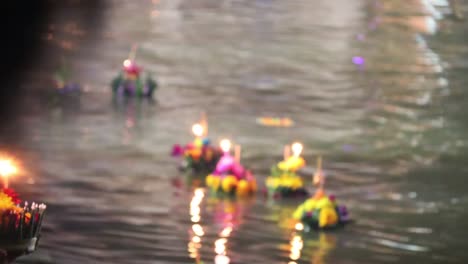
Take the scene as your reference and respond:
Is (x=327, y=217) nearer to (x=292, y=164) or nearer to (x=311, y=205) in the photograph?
(x=311, y=205)

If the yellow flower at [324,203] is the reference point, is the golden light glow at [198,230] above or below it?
below

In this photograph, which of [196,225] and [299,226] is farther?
[299,226]

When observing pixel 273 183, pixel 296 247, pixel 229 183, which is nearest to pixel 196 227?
pixel 296 247

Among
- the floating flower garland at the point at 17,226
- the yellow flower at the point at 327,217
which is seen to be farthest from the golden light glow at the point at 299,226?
the floating flower garland at the point at 17,226

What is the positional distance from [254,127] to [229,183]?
20.1ft

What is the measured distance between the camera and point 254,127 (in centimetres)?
2150

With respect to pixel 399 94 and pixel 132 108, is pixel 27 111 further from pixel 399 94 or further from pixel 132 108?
pixel 399 94

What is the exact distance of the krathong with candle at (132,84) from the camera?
76.1 feet

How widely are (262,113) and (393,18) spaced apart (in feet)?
36.3

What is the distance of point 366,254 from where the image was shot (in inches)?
486

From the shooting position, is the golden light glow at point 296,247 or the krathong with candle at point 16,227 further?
the golden light glow at point 296,247

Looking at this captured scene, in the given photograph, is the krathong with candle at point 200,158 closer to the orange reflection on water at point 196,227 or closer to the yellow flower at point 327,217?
the orange reflection on water at point 196,227

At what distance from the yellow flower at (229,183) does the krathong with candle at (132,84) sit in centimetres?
786

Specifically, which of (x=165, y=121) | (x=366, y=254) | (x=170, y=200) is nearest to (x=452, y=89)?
(x=165, y=121)
